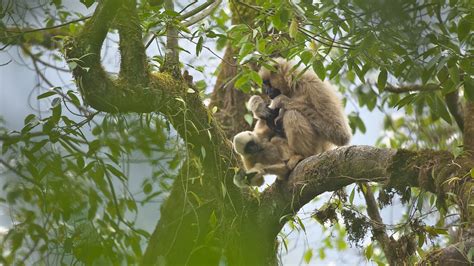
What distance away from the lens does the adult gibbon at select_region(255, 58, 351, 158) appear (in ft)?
20.3

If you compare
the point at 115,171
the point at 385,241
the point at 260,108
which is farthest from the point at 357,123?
the point at 115,171

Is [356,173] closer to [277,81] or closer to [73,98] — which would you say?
[73,98]

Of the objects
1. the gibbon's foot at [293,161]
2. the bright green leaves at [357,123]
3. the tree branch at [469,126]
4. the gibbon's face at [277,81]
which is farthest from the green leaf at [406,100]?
the bright green leaves at [357,123]

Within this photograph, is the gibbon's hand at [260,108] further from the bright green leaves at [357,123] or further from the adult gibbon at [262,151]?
the bright green leaves at [357,123]

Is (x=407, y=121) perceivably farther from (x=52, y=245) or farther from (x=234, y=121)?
(x=52, y=245)

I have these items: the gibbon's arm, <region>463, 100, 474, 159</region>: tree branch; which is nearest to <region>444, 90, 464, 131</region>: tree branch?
<region>463, 100, 474, 159</region>: tree branch

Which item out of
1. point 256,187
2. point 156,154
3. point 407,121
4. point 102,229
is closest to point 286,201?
point 256,187

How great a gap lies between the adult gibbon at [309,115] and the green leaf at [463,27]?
92.9 inches

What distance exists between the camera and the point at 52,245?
3.63 m

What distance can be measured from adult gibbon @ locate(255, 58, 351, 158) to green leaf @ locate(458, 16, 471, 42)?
2359 mm

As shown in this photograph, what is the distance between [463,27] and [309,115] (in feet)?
9.19

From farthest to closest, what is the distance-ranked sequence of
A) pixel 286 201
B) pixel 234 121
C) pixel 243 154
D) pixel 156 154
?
pixel 234 121, pixel 243 154, pixel 286 201, pixel 156 154

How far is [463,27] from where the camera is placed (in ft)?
12.1

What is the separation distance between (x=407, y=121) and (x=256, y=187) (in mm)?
3352
